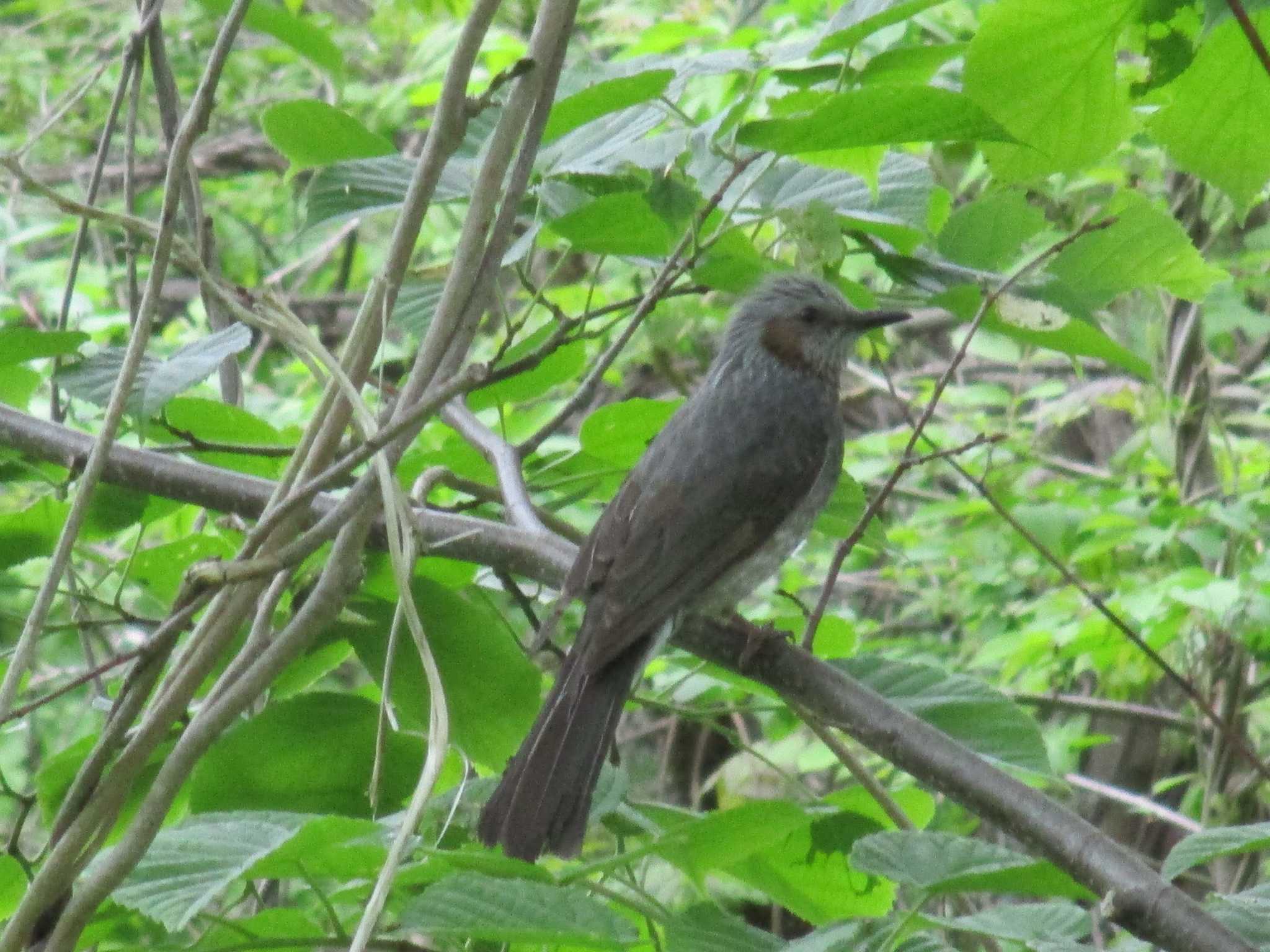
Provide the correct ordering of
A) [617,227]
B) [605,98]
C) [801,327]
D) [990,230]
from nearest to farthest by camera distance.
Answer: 1. [605,98]
2. [617,227]
3. [990,230]
4. [801,327]

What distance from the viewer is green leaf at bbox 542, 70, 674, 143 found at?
5.95ft

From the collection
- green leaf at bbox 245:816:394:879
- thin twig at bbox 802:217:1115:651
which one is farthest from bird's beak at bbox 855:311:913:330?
green leaf at bbox 245:816:394:879

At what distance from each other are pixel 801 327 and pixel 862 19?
2.12 m

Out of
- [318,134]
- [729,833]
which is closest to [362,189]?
[318,134]

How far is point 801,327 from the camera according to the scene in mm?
3871

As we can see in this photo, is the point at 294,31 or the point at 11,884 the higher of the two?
the point at 294,31

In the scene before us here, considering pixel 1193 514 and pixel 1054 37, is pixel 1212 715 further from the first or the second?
pixel 1193 514

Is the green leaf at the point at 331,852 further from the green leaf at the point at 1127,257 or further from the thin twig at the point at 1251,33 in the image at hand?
the green leaf at the point at 1127,257

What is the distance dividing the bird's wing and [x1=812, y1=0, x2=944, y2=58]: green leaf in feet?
3.68

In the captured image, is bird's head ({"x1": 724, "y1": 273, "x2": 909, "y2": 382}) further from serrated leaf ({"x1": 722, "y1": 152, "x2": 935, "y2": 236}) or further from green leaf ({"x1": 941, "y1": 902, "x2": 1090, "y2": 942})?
green leaf ({"x1": 941, "y1": 902, "x2": 1090, "y2": 942})

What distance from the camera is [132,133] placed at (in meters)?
2.51

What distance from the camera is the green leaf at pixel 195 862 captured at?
1.41 metres

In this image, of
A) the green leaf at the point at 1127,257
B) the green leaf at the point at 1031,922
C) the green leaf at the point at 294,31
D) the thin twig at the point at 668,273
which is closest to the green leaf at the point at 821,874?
the green leaf at the point at 1031,922

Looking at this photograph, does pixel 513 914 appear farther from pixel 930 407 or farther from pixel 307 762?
pixel 930 407
